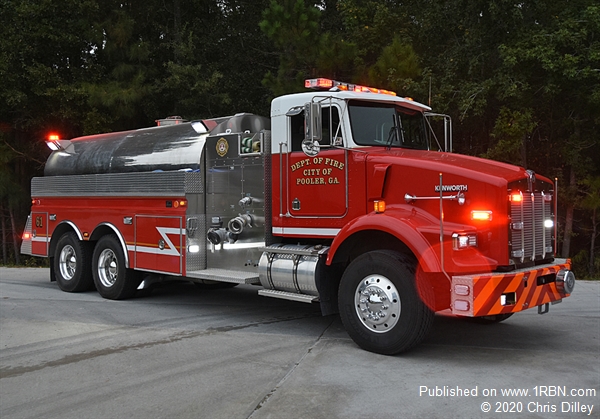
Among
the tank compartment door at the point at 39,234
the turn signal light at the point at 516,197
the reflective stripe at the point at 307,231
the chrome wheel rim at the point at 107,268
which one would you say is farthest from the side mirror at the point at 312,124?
the tank compartment door at the point at 39,234

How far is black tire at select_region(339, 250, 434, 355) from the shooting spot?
19.6 feet

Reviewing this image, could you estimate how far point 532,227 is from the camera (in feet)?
20.9

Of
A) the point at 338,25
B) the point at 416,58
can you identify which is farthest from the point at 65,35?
the point at 416,58

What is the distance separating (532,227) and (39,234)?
28.6 ft

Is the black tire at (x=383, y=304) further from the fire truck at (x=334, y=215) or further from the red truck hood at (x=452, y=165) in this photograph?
the red truck hood at (x=452, y=165)

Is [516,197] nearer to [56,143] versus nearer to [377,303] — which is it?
[377,303]

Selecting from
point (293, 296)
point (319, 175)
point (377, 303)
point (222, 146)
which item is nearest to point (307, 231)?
point (319, 175)

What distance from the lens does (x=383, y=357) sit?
6.17 m

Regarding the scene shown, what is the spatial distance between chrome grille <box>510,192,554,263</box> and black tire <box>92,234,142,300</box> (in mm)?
5997

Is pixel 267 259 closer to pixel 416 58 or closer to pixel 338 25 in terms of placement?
pixel 416 58

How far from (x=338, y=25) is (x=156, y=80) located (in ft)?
22.4

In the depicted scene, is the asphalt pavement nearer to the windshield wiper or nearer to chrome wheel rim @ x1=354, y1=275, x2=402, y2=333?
chrome wheel rim @ x1=354, y1=275, x2=402, y2=333

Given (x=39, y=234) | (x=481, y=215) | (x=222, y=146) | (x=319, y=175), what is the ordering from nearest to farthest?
(x=481, y=215) < (x=319, y=175) < (x=222, y=146) < (x=39, y=234)

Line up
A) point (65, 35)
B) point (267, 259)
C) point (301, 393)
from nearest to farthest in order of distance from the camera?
point (301, 393), point (267, 259), point (65, 35)
